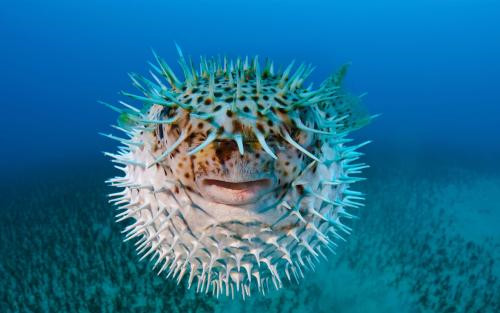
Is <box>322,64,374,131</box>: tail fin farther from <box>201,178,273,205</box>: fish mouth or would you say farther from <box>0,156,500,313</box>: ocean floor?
<box>0,156,500,313</box>: ocean floor

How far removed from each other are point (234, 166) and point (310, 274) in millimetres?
4457

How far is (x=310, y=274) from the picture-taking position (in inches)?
190

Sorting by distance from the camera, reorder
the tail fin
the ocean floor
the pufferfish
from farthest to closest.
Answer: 1. the ocean floor
2. the tail fin
3. the pufferfish

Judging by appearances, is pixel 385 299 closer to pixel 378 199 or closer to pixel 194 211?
pixel 378 199

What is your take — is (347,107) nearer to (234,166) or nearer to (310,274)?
(234,166)

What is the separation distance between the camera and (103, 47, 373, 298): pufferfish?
2.95ft

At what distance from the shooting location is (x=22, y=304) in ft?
12.9

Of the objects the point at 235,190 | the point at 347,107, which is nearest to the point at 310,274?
the point at 347,107

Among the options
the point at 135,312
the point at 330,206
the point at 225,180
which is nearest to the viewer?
the point at 225,180

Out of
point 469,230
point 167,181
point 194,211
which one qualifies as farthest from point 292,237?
point 469,230

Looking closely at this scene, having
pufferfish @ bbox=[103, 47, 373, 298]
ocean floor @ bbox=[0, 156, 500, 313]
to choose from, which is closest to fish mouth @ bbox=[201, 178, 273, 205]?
pufferfish @ bbox=[103, 47, 373, 298]

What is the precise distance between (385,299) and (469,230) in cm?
299

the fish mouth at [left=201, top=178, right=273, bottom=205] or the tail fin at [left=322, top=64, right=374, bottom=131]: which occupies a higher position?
the tail fin at [left=322, top=64, right=374, bottom=131]

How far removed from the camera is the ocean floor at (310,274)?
408 cm
